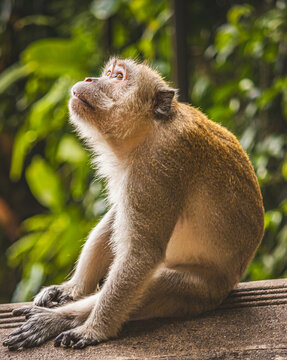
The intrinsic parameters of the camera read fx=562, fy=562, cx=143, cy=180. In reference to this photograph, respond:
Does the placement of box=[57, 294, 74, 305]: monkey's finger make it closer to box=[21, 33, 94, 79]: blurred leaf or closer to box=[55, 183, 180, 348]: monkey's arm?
box=[55, 183, 180, 348]: monkey's arm

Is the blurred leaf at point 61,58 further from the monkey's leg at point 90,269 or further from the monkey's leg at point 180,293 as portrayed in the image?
the monkey's leg at point 180,293

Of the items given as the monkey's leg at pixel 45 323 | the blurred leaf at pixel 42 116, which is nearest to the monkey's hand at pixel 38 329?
the monkey's leg at pixel 45 323

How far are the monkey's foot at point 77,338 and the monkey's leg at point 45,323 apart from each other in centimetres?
12

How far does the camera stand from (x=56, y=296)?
3.48 meters

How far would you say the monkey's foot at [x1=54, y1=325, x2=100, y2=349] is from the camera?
9.04 ft

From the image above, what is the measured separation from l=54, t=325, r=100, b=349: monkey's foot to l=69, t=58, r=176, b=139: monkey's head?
3.47 feet

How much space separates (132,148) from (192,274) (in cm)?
77

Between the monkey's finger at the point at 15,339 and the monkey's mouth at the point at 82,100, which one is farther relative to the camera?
the monkey's mouth at the point at 82,100

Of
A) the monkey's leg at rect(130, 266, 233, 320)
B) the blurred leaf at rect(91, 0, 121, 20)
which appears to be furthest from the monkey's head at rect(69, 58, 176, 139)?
the blurred leaf at rect(91, 0, 121, 20)

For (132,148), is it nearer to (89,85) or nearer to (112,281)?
(89,85)

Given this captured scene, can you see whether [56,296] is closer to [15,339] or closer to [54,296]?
[54,296]

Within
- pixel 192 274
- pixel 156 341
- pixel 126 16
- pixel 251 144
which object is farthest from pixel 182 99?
pixel 126 16

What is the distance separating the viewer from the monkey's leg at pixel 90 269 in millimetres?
3402

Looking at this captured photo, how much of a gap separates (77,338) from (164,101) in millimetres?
1322
